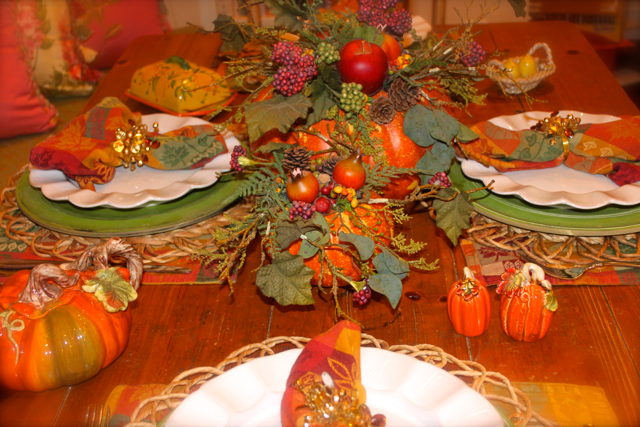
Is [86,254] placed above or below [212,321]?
above

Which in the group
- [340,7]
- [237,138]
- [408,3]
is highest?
[340,7]

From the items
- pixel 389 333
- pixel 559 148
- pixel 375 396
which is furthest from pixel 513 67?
pixel 375 396

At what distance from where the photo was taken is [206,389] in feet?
1.96

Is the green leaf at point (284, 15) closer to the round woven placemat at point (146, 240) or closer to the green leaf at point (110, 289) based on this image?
the round woven placemat at point (146, 240)

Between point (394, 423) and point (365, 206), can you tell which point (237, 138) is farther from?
A: point (394, 423)

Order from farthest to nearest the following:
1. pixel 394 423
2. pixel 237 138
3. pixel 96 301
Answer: pixel 237 138 < pixel 96 301 < pixel 394 423

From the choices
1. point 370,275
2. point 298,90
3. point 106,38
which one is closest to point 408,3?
point 106,38

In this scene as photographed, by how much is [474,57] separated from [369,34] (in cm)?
18

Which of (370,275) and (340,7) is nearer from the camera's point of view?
(370,275)

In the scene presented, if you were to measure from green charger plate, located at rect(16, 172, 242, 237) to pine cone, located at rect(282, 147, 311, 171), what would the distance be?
19cm

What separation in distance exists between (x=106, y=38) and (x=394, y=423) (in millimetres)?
2323

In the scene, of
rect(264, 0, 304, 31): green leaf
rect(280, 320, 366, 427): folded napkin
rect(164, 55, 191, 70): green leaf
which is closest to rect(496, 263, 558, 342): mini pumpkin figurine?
rect(280, 320, 366, 427): folded napkin

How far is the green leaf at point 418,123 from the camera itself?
87 centimetres

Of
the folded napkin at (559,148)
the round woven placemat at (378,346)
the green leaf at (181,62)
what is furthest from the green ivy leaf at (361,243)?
the green leaf at (181,62)
